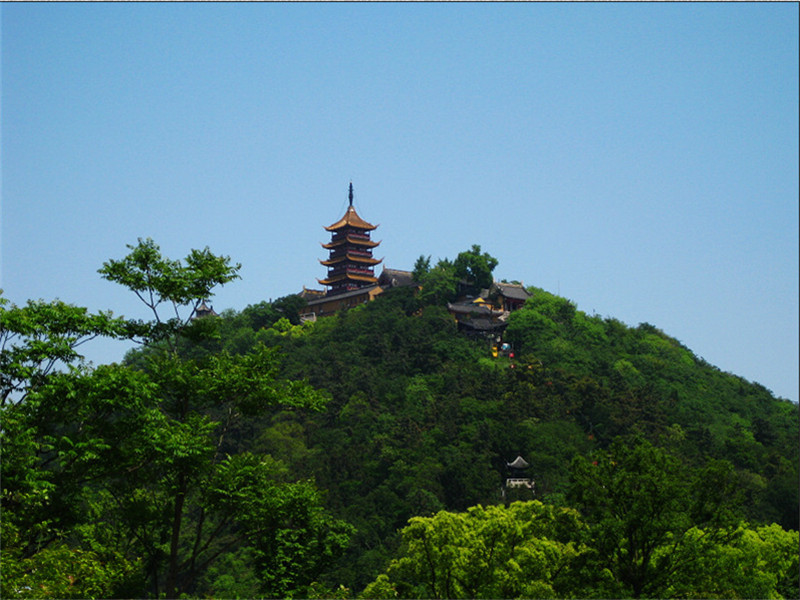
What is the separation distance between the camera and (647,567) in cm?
2123

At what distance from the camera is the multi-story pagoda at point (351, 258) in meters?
74.9

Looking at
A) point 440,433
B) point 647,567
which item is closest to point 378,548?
point 440,433

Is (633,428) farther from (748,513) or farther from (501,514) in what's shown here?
(501,514)

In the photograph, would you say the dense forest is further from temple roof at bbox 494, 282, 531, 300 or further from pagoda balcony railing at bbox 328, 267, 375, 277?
pagoda balcony railing at bbox 328, 267, 375, 277

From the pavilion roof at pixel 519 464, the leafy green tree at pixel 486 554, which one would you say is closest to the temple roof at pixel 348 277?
the pavilion roof at pixel 519 464

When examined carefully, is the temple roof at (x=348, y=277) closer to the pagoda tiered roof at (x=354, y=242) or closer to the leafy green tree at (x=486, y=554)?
the pagoda tiered roof at (x=354, y=242)

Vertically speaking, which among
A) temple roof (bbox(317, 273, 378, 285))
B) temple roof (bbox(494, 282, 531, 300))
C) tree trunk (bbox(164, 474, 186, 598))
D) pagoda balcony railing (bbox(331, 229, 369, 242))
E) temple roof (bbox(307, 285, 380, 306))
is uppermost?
pagoda balcony railing (bbox(331, 229, 369, 242))

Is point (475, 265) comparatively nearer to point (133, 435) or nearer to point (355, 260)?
point (355, 260)

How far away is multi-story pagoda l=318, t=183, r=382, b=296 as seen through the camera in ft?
246

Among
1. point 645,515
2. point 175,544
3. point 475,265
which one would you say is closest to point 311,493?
point 175,544

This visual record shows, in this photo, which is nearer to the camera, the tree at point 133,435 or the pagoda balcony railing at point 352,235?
the tree at point 133,435

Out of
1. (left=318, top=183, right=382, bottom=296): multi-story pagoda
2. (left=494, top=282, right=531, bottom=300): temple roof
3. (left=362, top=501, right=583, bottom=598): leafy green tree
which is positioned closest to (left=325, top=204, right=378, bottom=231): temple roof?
(left=318, top=183, right=382, bottom=296): multi-story pagoda

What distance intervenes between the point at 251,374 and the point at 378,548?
27.1 m

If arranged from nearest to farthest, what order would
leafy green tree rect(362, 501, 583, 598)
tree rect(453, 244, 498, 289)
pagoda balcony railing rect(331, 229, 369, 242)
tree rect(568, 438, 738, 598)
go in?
tree rect(568, 438, 738, 598) < leafy green tree rect(362, 501, 583, 598) < tree rect(453, 244, 498, 289) < pagoda balcony railing rect(331, 229, 369, 242)
